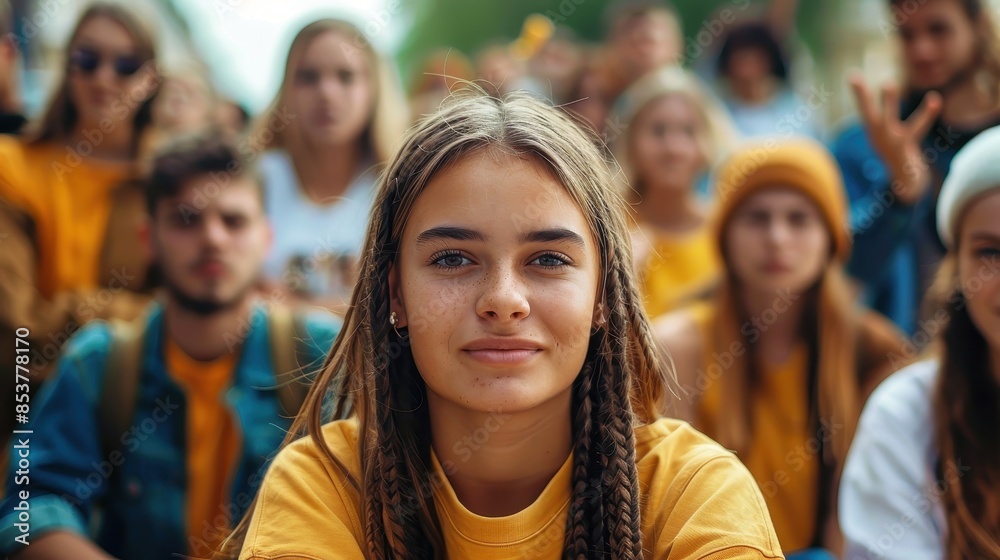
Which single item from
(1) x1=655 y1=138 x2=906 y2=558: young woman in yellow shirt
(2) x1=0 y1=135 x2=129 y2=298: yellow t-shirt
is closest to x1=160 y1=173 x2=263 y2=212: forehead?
(2) x1=0 y1=135 x2=129 y2=298: yellow t-shirt

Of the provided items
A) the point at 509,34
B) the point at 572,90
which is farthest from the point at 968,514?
the point at 509,34

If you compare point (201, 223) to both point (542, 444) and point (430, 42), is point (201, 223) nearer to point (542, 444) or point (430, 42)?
point (542, 444)

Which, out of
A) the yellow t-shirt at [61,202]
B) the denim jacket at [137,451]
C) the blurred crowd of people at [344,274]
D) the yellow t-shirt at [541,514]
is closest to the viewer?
the yellow t-shirt at [541,514]

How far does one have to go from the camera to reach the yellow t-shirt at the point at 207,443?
10.4 feet

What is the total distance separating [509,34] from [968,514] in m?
16.2

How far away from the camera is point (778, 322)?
3.73 meters

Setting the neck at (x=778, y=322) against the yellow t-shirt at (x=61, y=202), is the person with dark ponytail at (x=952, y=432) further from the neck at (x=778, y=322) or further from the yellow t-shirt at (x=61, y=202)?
the yellow t-shirt at (x=61, y=202)

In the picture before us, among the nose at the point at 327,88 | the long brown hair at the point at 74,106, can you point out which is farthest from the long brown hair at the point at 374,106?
the long brown hair at the point at 74,106

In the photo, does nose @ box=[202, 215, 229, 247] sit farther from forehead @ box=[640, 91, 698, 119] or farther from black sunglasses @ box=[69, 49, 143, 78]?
forehead @ box=[640, 91, 698, 119]

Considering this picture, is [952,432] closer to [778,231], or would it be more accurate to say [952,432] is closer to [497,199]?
[778,231]

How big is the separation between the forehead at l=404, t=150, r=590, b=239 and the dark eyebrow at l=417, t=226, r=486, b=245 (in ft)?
0.04

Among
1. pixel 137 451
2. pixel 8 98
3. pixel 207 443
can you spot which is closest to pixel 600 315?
pixel 207 443

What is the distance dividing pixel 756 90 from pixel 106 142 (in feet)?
13.6

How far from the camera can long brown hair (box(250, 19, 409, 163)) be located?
A: 176 inches
